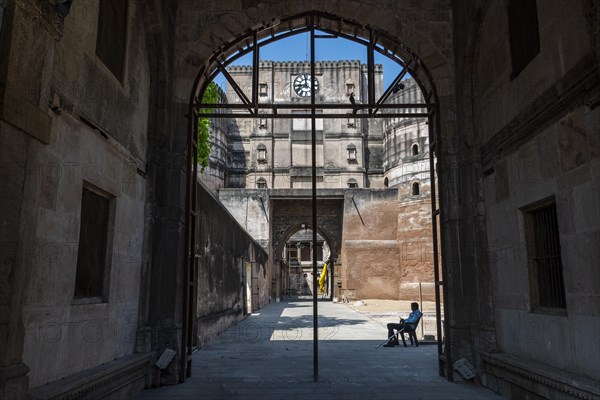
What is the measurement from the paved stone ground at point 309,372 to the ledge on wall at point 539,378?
1.15 ft

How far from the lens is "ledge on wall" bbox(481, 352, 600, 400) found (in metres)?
4.03

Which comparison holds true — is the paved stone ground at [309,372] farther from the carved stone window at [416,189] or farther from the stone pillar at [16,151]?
the carved stone window at [416,189]

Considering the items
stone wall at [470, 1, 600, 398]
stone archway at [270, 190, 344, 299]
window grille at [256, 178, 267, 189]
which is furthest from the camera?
window grille at [256, 178, 267, 189]

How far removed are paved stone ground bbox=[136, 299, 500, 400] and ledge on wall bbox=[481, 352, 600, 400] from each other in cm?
35

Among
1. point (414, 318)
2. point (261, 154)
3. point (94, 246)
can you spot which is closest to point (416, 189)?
point (414, 318)

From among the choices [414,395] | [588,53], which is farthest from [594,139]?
[414,395]

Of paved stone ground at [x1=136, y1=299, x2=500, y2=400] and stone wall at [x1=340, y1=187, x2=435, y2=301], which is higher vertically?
stone wall at [x1=340, y1=187, x2=435, y2=301]

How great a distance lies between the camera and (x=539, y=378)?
4.68 m

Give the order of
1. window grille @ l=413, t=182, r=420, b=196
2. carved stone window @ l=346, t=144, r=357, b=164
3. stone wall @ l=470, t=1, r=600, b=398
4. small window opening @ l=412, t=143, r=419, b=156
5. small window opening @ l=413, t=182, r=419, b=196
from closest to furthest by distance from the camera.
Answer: stone wall @ l=470, t=1, r=600, b=398 < small window opening @ l=413, t=182, r=419, b=196 < window grille @ l=413, t=182, r=420, b=196 < small window opening @ l=412, t=143, r=419, b=156 < carved stone window @ l=346, t=144, r=357, b=164

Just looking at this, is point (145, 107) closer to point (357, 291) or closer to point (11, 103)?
point (11, 103)

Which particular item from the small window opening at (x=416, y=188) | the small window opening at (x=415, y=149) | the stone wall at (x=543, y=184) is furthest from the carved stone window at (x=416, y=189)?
the stone wall at (x=543, y=184)

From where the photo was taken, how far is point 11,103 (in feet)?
10.6

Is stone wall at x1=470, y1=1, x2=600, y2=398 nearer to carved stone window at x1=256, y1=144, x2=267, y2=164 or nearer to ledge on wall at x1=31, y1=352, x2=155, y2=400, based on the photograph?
ledge on wall at x1=31, y1=352, x2=155, y2=400

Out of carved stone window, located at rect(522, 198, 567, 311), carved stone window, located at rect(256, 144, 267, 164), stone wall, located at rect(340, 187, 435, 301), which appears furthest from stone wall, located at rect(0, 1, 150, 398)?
carved stone window, located at rect(256, 144, 267, 164)
